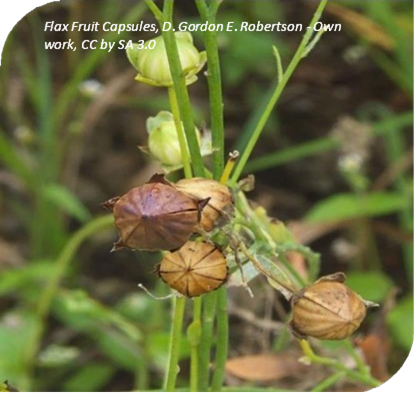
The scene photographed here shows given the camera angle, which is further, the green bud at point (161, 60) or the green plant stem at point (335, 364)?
the green plant stem at point (335, 364)

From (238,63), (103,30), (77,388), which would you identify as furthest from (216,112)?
(238,63)

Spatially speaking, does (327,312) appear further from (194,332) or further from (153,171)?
(153,171)

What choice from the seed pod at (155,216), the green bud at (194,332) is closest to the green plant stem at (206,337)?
the green bud at (194,332)

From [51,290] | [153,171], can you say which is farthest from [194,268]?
[153,171]

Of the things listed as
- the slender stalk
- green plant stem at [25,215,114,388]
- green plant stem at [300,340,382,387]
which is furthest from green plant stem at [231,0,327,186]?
green plant stem at [25,215,114,388]

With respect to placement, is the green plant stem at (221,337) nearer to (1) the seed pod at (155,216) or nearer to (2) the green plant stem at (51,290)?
(1) the seed pod at (155,216)

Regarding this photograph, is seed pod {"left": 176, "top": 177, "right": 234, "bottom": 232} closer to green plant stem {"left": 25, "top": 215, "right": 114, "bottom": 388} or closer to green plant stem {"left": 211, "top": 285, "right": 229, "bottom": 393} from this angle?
green plant stem {"left": 211, "top": 285, "right": 229, "bottom": 393}

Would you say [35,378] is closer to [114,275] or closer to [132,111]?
[114,275]
